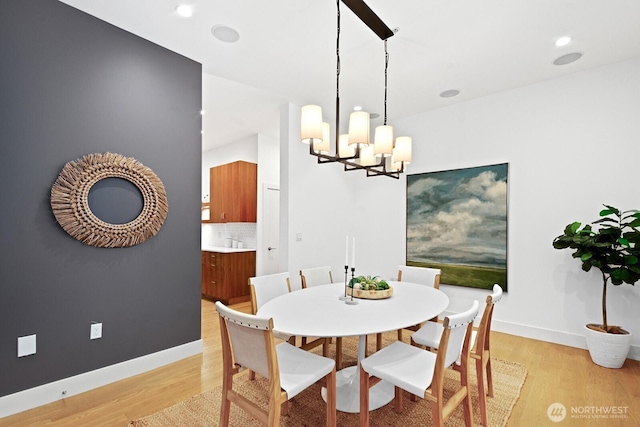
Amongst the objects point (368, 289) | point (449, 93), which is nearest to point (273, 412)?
point (368, 289)

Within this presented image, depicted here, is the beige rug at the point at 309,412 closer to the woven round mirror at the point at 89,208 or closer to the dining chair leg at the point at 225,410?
the dining chair leg at the point at 225,410

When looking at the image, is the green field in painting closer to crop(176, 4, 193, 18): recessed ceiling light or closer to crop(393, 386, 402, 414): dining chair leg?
crop(393, 386, 402, 414): dining chair leg

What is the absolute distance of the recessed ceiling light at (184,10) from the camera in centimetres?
237

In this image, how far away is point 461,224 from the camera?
4.11 m

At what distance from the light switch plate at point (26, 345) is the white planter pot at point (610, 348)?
4.56m

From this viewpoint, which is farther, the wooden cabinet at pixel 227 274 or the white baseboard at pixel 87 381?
the wooden cabinet at pixel 227 274

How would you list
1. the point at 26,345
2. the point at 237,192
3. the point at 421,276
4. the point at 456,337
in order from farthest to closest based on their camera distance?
the point at 237,192 < the point at 421,276 < the point at 26,345 < the point at 456,337

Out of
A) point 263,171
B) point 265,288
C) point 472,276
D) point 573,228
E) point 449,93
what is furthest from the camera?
point 263,171

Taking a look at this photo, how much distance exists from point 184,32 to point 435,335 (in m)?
3.16

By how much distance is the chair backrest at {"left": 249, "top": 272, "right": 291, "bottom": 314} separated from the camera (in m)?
2.49

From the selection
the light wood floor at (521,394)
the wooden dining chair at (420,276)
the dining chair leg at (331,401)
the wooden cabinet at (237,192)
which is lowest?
the light wood floor at (521,394)

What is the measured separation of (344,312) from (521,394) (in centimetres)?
162

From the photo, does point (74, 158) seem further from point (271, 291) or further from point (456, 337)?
point (456, 337)

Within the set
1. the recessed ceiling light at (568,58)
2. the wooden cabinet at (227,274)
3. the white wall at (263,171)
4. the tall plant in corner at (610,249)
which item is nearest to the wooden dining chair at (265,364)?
the tall plant in corner at (610,249)
